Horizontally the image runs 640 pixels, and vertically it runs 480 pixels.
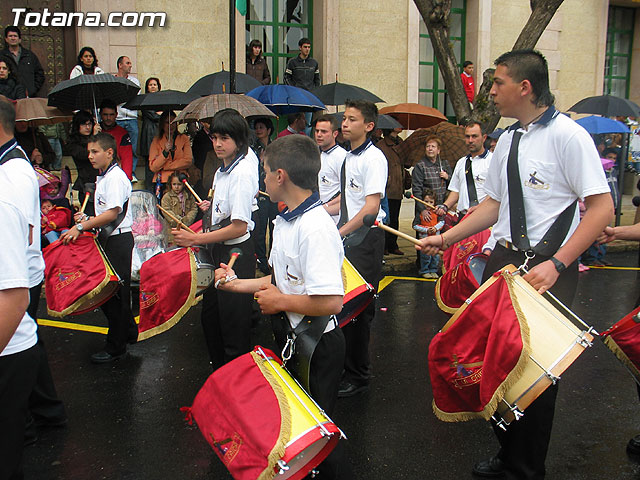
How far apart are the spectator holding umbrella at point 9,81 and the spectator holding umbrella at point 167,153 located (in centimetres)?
197

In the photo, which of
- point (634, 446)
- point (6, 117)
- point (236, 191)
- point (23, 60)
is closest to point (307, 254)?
point (6, 117)

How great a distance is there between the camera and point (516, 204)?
3.17 m

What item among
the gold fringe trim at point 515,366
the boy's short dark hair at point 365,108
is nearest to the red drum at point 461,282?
the boy's short dark hair at point 365,108

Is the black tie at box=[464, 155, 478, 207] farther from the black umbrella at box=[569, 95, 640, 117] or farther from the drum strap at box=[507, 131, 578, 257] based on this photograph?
the black umbrella at box=[569, 95, 640, 117]

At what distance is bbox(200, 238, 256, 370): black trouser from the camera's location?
4246mm

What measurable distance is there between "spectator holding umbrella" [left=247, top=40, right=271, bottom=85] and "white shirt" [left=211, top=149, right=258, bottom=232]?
797 cm

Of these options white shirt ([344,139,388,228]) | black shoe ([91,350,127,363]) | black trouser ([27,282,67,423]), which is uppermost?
white shirt ([344,139,388,228])

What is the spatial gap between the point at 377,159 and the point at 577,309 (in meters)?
3.83

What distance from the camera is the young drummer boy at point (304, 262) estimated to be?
270cm

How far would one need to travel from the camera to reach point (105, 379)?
507cm

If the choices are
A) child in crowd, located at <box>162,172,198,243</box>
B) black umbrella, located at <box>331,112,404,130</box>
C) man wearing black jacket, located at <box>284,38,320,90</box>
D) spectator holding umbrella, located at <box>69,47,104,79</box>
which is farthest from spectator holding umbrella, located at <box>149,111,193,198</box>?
man wearing black jacket, located at <box>284,38,320,90</box>

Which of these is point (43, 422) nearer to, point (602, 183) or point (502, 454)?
point (502, 454)

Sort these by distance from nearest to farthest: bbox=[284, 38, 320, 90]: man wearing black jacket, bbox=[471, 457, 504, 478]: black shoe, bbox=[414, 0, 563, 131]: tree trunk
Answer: bbox=[471, 457, 504, 478]: black shoe → bbox=[414, 0, 563, 131]: tree trunk → bbox=[284, 38, 320, 90]: man wearing black jacket

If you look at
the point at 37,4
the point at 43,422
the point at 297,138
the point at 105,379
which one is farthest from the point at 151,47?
the point at 297,138
